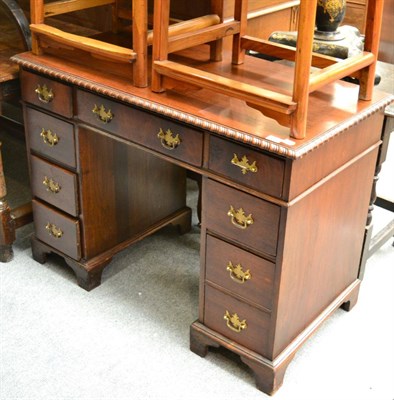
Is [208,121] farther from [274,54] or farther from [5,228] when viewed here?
[5,228]

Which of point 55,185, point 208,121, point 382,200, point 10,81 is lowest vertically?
A: point 382,200

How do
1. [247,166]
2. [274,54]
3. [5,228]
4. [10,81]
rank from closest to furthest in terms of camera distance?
[247,166] → [274,54] → [10,81] → [5,228]

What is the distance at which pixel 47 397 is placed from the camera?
1962 millimetres

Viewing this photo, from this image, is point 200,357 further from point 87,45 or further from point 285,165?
point 87,45

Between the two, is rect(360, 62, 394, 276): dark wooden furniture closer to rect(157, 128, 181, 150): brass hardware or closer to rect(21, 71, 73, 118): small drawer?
rect(157, 128, 181, 150): brass hardware

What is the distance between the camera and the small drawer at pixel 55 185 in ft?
7.52

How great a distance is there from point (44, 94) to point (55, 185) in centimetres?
33

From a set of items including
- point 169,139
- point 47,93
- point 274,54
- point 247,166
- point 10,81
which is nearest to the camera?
point 247,166

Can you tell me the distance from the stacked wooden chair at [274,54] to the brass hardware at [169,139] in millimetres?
129

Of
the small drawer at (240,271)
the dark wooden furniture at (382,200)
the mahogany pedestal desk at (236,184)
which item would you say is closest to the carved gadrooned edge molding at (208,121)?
the mahogany pedestal desk at (236,184)

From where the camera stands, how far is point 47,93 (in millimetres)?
2180

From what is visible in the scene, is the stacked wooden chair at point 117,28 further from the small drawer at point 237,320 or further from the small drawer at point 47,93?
the small drawer at point 237,320

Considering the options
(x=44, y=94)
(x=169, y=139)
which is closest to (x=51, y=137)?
(x=44, y=94)

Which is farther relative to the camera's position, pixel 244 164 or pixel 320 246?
pixel 320 246
